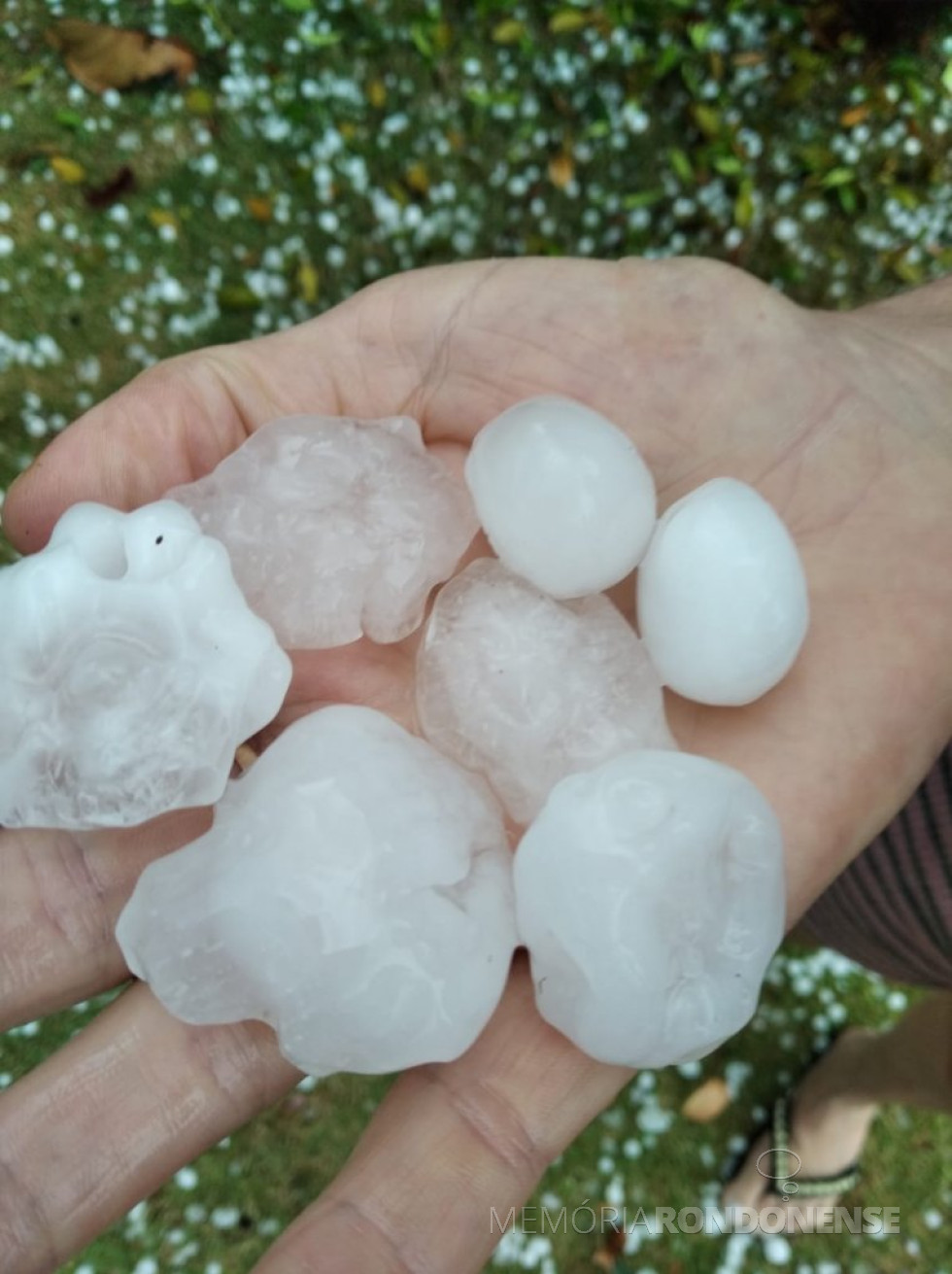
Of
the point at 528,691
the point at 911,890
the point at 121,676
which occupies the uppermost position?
the point at 121,676

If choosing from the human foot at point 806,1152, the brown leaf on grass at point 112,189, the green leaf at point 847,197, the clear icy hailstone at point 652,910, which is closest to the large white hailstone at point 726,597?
the clear icy hailstone at point 652,910

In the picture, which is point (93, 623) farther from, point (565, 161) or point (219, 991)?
point (565, 161)

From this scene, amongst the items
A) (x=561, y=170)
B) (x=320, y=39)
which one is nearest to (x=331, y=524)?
(x=561, y=170)

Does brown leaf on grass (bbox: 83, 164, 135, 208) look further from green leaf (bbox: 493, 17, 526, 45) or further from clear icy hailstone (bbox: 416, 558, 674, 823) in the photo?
clear icy hailstone (bbox: 416, 558, 674, 823)

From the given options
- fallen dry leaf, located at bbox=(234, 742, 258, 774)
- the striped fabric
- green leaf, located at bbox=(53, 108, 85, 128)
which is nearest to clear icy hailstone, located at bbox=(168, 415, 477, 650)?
fallen dry leaf, located at bbox=(234, 742, 258, 774)

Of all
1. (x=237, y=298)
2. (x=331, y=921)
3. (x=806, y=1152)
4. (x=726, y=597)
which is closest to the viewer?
(x=331, y=921)

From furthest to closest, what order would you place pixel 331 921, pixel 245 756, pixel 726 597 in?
pixel 245 756 → pixel 726 597 → pixel 331 921

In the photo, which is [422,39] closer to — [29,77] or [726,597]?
[29,77]
